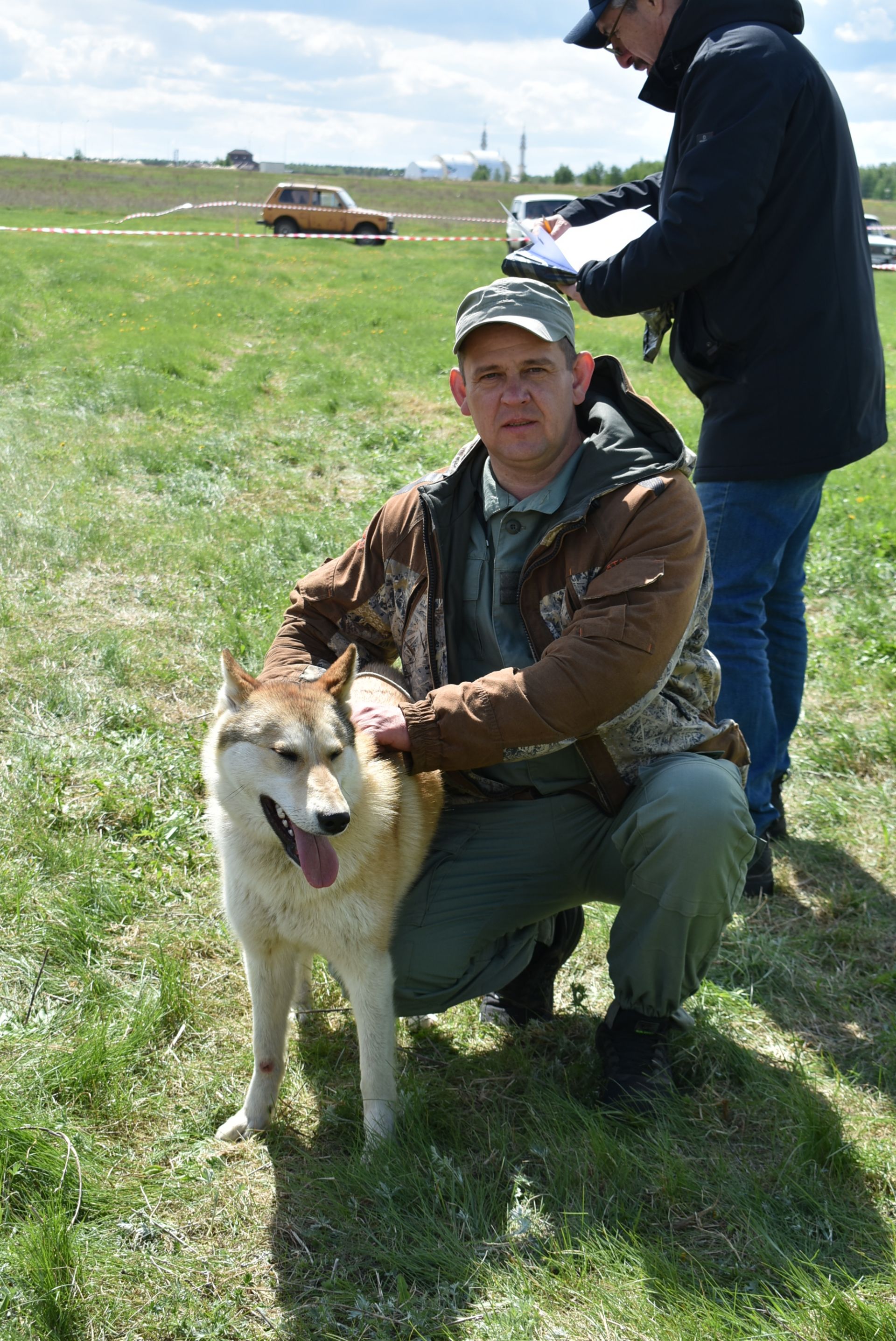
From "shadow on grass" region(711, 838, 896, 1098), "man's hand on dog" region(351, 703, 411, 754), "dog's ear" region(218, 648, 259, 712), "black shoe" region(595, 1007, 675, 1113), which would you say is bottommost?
"shadow on grass" region(711, 838, 896, 1098)

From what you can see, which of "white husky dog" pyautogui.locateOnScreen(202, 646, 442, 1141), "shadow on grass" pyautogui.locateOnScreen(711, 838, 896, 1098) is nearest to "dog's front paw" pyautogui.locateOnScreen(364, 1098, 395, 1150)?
"white husky dog" pyautogui.locateOnScreen(202, 646, 442, 1141)

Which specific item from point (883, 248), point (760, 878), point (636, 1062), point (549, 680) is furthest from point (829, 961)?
point (883, 248)

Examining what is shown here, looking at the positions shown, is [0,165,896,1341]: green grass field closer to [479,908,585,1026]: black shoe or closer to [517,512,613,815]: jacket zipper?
[479,908,585,1026]: black shoe

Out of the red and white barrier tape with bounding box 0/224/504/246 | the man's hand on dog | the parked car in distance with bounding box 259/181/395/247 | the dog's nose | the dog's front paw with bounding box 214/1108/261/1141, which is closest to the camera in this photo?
the dog's nose

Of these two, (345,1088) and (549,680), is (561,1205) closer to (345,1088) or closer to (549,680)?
(345,1088)

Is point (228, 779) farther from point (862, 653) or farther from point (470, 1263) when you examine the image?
point (862, 653)

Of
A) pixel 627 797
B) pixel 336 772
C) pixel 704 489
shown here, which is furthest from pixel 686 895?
pixel 704 489

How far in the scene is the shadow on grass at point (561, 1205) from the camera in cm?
204

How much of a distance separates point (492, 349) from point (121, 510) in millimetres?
4455

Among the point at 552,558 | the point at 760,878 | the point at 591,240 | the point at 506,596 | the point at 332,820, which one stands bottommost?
the point at 760,878

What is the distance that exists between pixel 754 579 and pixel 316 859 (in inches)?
70.1

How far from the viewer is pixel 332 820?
234 centimetres

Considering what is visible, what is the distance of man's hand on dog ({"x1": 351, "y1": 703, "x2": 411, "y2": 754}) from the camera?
2.66 meters

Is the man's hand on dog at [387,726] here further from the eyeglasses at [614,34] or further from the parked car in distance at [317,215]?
the parked car in distance at [317,215]
